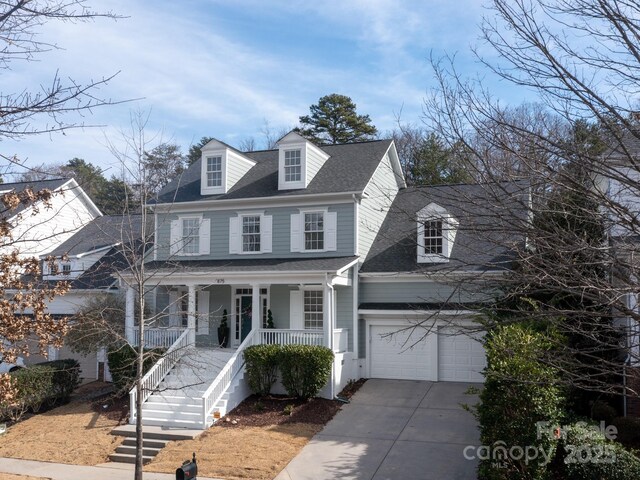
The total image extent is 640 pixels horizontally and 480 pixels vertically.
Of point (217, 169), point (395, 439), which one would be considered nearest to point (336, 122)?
point (217, 169)

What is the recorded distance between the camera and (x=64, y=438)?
1549 centimetres

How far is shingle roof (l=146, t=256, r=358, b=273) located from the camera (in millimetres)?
18875

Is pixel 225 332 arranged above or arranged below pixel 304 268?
below

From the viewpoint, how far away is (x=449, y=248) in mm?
20219

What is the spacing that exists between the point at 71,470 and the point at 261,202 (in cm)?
1104

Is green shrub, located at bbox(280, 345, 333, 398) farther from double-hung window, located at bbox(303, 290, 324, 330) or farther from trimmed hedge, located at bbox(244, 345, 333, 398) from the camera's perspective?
double-hung window, located at bbox(303, 290, 324, 330)

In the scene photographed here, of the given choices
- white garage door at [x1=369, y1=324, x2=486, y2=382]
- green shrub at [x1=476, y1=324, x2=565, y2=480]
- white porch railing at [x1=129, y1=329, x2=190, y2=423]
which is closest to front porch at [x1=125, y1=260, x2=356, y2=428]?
white porch railing at [x1=129, y1=329, x2=190, y2=423]

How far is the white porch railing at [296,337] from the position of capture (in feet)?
60.3

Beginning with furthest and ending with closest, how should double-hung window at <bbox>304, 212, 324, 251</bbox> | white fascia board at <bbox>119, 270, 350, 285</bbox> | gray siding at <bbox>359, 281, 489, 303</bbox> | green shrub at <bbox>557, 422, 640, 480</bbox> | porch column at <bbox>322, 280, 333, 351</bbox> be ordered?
double-hung window at <bbox>304, 212, 324, 251</bbox>
gray siding at <bbox>359, 281, 489, 303</bbox>
white fascia board at <bbox>119, 270, 350, 285</bbox>
porch column at <bbox>322, 280, 333, 351</bbox>
green shrub at <bbox>557, 422, 640, 480</bbox>

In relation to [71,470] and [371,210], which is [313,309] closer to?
[371,210]

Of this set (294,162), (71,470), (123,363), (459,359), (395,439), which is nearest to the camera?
(71,470)

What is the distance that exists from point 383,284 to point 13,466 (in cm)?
1216

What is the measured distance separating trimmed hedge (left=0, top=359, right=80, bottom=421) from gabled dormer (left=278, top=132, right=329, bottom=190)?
949cm

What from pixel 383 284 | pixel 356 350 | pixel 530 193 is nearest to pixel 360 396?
pixel 356 350
